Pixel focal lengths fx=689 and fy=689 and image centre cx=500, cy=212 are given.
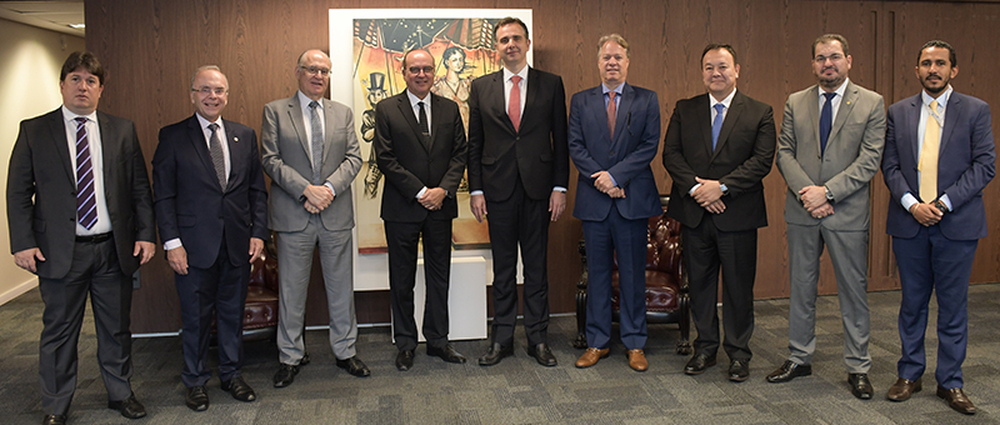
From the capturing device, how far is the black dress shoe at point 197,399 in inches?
144

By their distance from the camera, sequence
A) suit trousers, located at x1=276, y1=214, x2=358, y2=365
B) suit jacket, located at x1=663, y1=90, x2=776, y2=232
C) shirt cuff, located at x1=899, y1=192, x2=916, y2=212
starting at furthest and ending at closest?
suit trousers, located at x1=276, y1=214, x2=358, y2=365
suit jacket, located at x1=663, y1=90, x2=776, y2=232
shirt cuff, located at x1=899, y1=192, x2=916, y2=212

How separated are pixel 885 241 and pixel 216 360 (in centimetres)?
579

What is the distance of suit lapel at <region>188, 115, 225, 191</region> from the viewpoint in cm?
364

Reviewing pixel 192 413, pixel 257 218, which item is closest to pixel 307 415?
pixel 192 413

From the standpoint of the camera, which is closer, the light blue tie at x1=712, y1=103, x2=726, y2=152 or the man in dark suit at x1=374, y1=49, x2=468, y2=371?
the light blue tie at x1=712, y1=103, x2=726, y2=152

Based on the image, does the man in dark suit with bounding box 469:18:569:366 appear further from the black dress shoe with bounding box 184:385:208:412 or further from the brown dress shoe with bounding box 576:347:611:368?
the black dress shoe with bounding box 184:385:208:412

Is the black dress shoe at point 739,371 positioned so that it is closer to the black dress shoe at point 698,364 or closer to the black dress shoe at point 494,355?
the black dress shoe at point 698,364

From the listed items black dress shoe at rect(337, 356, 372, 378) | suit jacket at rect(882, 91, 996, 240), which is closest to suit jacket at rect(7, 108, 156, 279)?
black dress shoe at rect(337, 356, 372, 378)

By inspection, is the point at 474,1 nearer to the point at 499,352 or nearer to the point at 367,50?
the point at 367,50

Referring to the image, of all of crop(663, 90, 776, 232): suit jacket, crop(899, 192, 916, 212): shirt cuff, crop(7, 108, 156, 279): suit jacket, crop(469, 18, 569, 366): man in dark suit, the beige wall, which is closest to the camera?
crop(7, 108, 156, 279): suit jacket

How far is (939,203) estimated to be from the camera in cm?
348

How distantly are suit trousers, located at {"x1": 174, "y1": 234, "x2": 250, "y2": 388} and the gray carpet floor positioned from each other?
0.20 meters

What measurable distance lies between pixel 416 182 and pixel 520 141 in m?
0.68

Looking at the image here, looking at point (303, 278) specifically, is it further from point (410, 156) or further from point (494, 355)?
point (494, 355)
